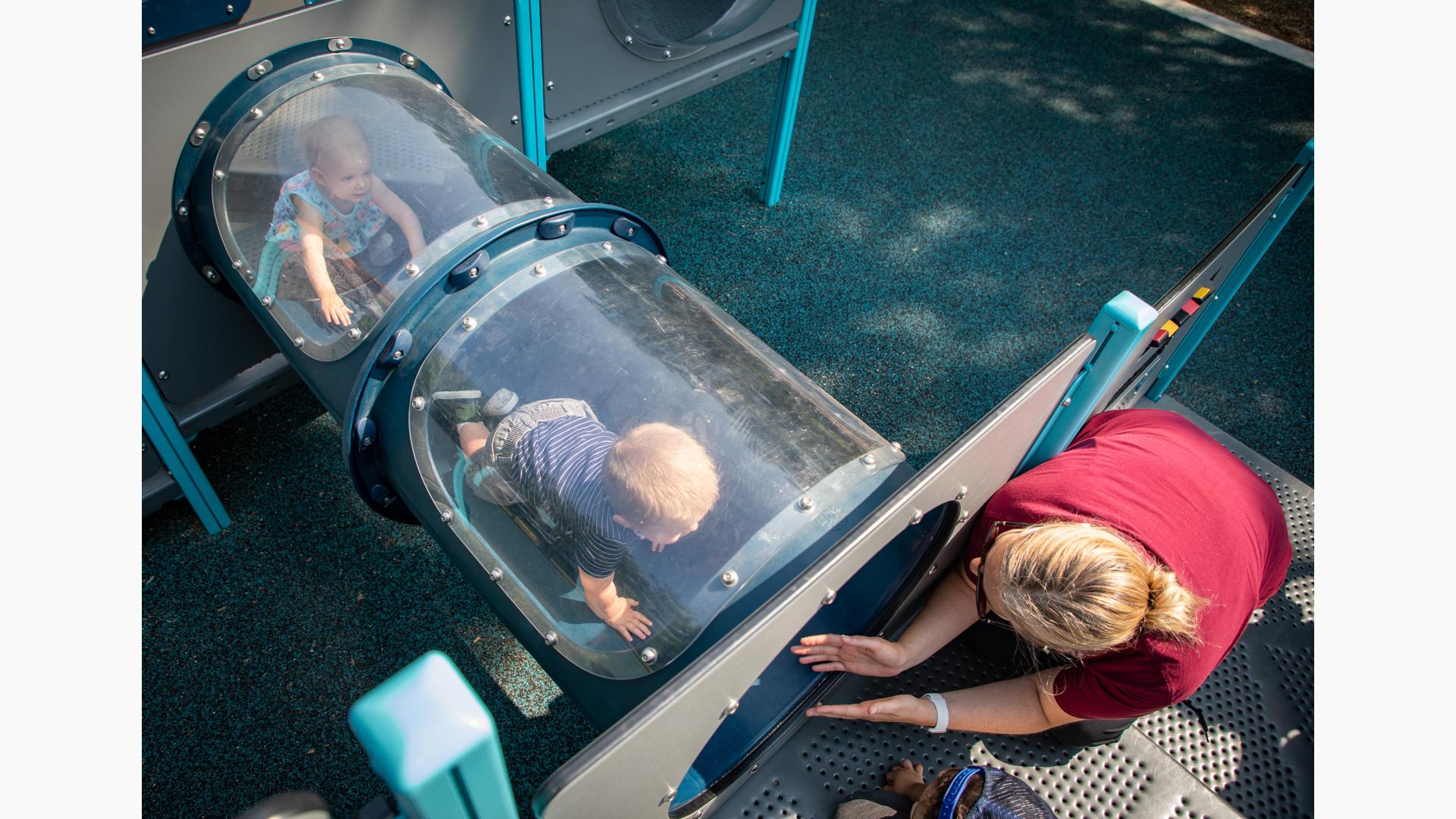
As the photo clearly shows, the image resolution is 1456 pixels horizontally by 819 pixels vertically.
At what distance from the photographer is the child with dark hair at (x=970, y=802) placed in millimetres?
1071

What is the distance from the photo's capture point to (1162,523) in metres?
1.18

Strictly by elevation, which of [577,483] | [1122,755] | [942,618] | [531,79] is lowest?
[1122,755]

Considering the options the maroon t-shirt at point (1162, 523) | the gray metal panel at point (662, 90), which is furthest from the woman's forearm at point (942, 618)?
the gray metal panel at point (662, 90)

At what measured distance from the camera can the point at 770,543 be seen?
1.07 metres

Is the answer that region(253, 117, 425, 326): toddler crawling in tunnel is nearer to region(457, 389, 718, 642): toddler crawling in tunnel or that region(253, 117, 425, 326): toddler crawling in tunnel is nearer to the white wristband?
region(457, 389, 718, 642): toddler crawling in tunnel

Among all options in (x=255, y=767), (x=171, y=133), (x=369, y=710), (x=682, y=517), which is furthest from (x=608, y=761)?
(x=171, y=133)

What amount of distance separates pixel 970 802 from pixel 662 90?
1.86 meters

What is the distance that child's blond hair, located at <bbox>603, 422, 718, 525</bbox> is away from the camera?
110cm

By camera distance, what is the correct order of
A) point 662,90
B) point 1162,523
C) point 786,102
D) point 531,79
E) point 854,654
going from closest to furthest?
point 1162,523
point 854,654
point 531,79
point 662,90
point 786,102

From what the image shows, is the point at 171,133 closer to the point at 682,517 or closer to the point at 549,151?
the point at 549,151

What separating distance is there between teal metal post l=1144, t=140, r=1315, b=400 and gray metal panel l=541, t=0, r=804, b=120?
4.78 ft

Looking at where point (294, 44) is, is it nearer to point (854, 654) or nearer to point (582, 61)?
point (582, 61)

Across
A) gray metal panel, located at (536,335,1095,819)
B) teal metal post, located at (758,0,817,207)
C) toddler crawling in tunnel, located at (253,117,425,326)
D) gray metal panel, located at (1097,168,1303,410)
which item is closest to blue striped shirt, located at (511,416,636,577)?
gray metal panel, located at (536,335,1095,819)

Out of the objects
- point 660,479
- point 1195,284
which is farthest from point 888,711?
point 1195,284
